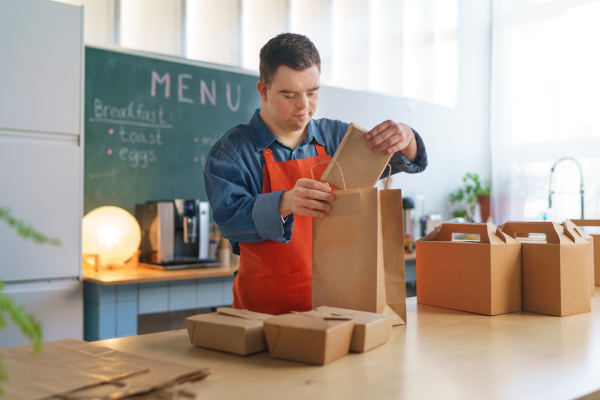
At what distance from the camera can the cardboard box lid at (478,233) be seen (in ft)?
3.85

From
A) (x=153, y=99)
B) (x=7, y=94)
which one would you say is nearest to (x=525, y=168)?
(x=153, y=99)

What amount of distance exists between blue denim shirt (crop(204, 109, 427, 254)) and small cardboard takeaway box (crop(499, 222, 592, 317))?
384 millimetres

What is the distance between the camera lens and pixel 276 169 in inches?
53.2

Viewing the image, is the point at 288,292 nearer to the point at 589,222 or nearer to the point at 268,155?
the point at 268,155

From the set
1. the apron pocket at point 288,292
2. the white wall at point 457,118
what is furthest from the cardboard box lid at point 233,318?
the white wall at point 457,118

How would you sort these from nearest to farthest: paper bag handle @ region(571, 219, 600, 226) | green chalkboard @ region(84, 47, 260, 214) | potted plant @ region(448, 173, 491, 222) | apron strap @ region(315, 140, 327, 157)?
apron strap @ region(315, 140, 327, 157)
paper bag handle @ region(571, 219, 600, 226)
green chalkboard @ region(84, 47, 260, 214)
potted plant @ region(448, 173, 491, 222)

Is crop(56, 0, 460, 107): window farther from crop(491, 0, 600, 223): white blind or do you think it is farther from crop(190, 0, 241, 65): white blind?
crop(491, 0, 600, 223): white blind

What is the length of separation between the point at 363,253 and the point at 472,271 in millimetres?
355

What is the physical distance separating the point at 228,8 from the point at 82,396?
10.0 feet

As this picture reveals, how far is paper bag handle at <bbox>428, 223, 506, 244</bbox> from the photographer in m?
1.18

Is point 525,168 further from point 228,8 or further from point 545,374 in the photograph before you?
point 545,374

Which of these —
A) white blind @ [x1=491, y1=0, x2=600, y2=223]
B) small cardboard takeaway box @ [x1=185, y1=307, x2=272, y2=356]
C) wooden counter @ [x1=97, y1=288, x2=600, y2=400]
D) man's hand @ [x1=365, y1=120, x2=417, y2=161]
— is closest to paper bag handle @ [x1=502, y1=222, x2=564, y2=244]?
wooden counter @ [x1=97, y1=288, x2=600, y2=400]

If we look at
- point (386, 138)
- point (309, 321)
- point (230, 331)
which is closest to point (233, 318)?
point (230, 331)

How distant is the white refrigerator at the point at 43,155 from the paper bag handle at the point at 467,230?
1.70 metres
